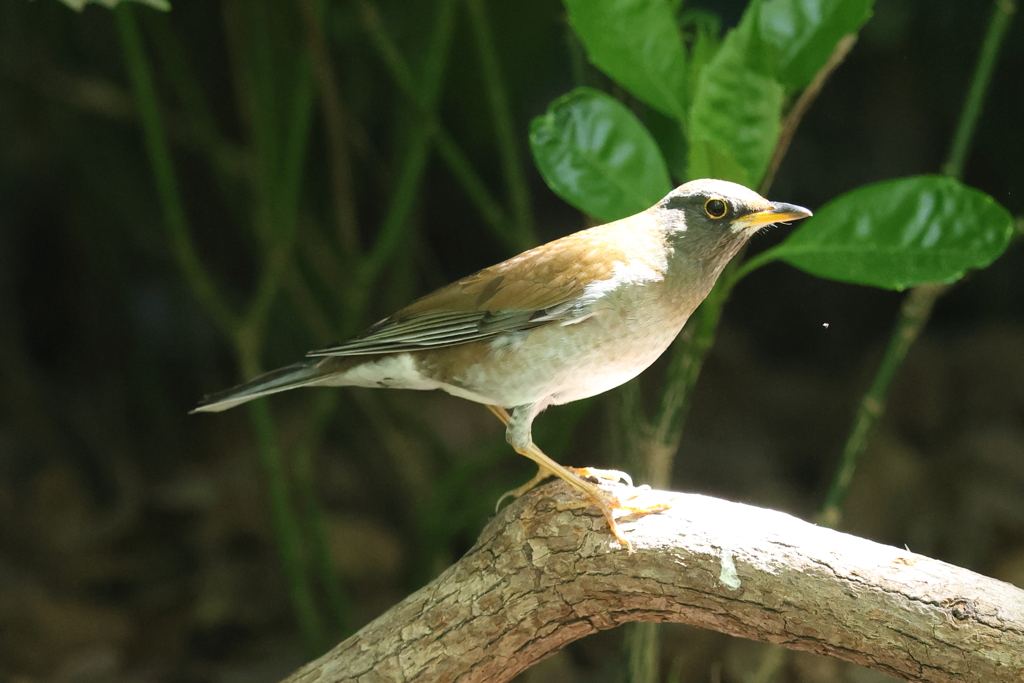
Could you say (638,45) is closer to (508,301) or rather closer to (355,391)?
(508,301)

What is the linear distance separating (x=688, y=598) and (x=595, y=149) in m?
1.03

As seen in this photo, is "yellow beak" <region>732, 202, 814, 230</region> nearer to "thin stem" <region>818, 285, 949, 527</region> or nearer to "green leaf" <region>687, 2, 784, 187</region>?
"green leaf" <region>687, 2, 784, 187</region>

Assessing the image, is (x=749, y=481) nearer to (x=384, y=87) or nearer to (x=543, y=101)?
(x=543, y=101)

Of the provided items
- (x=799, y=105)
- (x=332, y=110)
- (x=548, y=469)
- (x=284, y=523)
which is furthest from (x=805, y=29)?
(x=284, y=523)

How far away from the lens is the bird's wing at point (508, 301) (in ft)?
5.95

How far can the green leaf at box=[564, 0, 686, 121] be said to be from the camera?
1874 mm

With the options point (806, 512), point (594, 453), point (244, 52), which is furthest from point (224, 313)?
point (806, 512)

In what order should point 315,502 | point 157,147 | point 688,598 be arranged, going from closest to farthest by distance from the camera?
1. point 688,598
2. point 157,147
3. point 315,502

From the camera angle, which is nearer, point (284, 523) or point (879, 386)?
point (879, 386)

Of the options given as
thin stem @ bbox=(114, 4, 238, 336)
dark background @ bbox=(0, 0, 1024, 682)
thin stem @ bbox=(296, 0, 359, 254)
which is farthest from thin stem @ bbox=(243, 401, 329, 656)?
thin stem @ bbox=(296, 0, 359, 254)

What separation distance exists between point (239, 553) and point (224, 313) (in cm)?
158

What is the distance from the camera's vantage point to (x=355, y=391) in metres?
3.92

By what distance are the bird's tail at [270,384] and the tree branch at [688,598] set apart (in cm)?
58

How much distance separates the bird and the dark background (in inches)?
50.3
